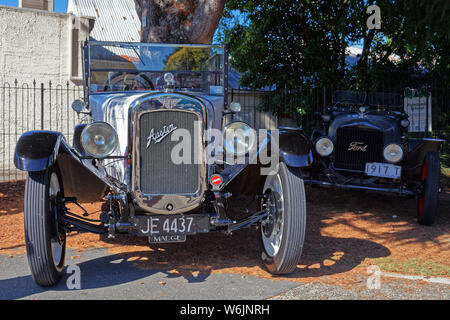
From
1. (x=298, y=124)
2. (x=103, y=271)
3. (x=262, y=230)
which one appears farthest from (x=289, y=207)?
(x=298, y=124)

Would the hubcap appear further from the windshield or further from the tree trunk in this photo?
the tree trunk

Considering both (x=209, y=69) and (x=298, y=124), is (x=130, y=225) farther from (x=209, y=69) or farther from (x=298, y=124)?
(x=298, y=124)

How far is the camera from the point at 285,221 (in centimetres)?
334

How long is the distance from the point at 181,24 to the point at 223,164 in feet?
12.5

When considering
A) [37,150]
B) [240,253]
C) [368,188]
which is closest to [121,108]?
[37,150]

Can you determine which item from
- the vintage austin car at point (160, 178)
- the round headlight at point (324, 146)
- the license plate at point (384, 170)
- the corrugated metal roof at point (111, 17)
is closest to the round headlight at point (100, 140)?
the vintage austin car at point (160, 178)

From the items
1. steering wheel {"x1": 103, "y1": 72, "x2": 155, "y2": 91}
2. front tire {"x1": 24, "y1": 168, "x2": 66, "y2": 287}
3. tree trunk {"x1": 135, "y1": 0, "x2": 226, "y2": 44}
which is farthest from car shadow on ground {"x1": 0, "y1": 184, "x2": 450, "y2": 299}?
tree trunk {"x1": 135, "y1": 0, "x2": 226, "y2": 44}

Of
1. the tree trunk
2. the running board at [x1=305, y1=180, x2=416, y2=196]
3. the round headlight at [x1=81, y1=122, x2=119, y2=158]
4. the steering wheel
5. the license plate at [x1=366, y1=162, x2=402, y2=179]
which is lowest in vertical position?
the running board at [x1=305, y1=180, x2=416, y2=196]

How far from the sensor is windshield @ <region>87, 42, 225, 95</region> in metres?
4.82

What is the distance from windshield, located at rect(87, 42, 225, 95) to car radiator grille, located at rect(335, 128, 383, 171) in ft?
7.33

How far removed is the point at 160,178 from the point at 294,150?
1054mm

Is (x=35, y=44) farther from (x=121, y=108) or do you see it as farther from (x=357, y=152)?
(x=121, y=108)

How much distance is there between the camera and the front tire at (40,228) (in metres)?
3.07

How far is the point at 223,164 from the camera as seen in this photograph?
3906 mm
